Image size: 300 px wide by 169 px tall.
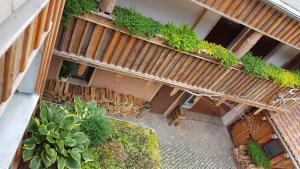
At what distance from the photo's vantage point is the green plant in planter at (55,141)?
7246 millimetres

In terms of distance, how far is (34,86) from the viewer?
6.46 m

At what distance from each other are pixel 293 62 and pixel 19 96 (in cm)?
1137

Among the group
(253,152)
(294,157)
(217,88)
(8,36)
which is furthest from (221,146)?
(8,36)

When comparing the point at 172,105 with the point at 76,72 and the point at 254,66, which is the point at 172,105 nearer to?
the point at 254,66

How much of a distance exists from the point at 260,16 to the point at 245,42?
1.37m

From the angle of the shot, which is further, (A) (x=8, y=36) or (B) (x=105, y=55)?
(B) (x=105, y=55)

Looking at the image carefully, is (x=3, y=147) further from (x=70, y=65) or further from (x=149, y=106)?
(x=149, y=106)

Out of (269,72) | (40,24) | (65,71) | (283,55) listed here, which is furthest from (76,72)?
(283,55)

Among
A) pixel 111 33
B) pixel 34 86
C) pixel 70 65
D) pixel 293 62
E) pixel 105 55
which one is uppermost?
pixel 293 62

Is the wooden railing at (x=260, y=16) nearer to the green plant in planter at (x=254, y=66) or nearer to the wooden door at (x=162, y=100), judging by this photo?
the green plant in planter at (x=254, y=66)

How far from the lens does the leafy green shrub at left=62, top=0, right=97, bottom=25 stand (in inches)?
296

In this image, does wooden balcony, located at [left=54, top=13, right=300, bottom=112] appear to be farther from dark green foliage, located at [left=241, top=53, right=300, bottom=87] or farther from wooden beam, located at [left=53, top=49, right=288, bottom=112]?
dark green foliage, located at [left=241, top=53, right=300, bottom=87]

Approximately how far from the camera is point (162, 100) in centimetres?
1455

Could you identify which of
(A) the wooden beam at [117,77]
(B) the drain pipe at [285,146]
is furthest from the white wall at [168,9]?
(B) the drain pipe at [285,146]
